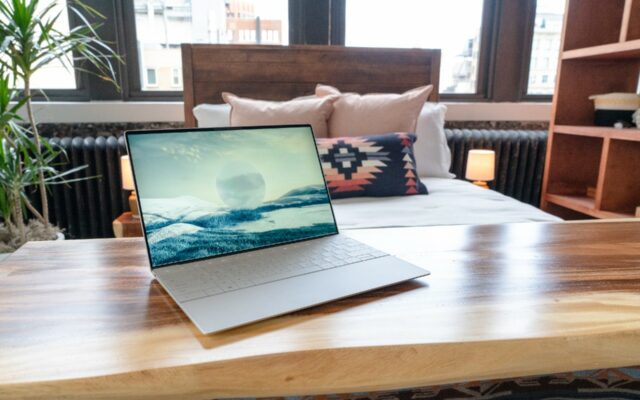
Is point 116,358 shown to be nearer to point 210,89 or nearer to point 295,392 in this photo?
point 295,392

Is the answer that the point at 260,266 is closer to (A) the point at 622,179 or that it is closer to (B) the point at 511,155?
(A) the point at 622,179

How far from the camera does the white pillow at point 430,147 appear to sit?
6.38 ft

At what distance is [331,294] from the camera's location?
0.58 metres

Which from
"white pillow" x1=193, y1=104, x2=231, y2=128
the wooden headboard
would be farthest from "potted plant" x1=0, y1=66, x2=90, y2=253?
the wooden headboard

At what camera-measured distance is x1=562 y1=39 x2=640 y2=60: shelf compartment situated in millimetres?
1831

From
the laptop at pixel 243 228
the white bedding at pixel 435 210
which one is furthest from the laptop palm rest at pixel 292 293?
the white bedding at pixel 435 210

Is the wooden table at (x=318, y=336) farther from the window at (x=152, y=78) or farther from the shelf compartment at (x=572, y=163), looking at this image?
the window at (x=152, y=78)

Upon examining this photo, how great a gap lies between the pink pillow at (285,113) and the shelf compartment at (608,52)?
4.15 feet

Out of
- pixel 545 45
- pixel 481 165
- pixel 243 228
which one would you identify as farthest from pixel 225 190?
pixel 545 45

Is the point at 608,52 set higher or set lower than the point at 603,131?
higher

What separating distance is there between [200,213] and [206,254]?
0.07 m

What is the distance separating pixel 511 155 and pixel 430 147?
0.96 metres

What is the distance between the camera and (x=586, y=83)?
230 cm

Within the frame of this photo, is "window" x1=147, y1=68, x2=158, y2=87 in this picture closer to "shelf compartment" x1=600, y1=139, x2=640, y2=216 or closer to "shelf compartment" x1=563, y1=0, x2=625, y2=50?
"shelf compartment" x1=563, y1=0, x2=625, y2=50
